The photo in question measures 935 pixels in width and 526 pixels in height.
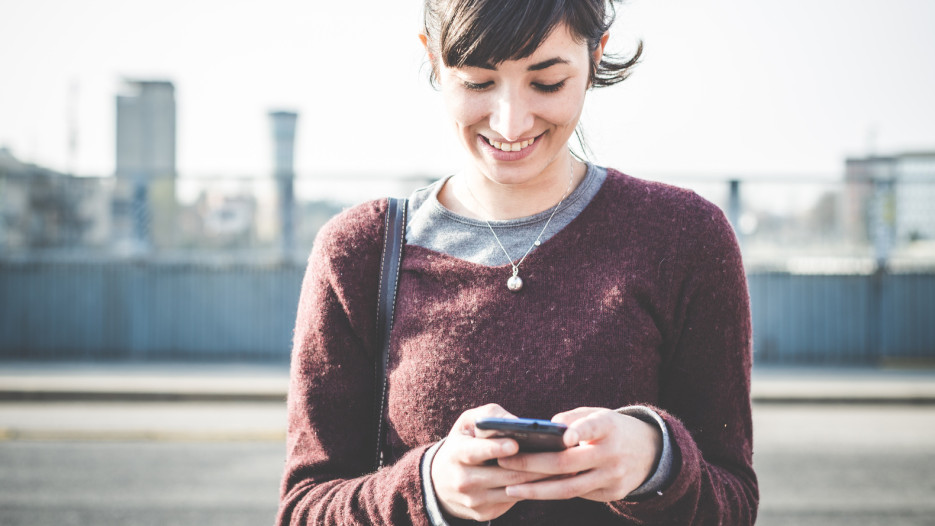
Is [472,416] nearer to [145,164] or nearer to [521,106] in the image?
[521,106]

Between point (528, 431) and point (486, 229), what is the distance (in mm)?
524

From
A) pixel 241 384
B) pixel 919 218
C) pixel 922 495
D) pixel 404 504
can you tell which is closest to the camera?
pixel 404 504

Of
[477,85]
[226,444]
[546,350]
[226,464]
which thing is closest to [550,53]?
[477,85]

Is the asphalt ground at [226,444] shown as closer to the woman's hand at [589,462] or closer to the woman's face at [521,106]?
the woman's face at [521,106]

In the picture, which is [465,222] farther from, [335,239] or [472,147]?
[335,239]

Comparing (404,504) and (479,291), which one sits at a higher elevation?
(479,291)

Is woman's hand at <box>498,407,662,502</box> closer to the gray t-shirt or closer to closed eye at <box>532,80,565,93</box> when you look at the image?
the gray t-shirt

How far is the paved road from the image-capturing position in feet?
16.3

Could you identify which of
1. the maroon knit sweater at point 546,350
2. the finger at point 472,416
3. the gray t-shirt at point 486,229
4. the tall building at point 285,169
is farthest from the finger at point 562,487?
the tall building at point 285,169

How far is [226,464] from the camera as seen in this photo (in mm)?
6117

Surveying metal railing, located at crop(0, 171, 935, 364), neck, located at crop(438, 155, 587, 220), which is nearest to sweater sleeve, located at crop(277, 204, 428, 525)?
neck, located at crop(438, 155, 587, 220)

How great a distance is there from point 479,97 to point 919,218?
34.4 ft

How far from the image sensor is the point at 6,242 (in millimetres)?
10727

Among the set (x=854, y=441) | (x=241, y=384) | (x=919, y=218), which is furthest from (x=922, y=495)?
(x=241, y=384)
